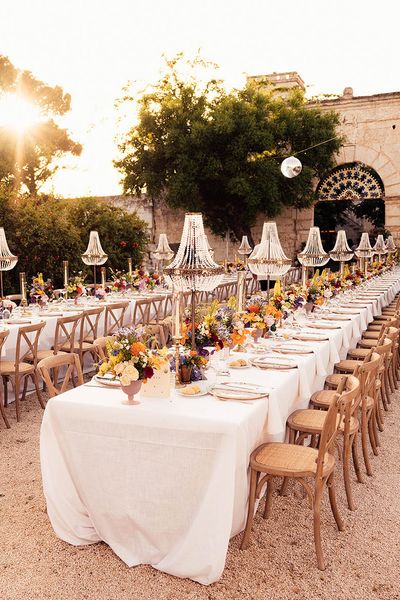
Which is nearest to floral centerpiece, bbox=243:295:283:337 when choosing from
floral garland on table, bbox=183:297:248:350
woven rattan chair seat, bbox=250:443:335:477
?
floral garland on table, bbox=183:297:248:350

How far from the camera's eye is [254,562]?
9.62 feet

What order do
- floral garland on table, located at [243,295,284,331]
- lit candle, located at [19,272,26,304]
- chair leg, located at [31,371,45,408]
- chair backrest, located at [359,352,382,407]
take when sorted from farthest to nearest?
lit candle, located at [19,272,26,304] → chair leg, located at [31,371,45,408] → floral garland on table, located at [243,295,284,331] → chair backrest, located at [359,352,382,407]

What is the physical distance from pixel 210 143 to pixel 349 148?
199 inches

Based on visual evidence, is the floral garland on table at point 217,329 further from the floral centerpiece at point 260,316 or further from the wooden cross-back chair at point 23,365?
the wooden cross-back chair at point 23,365

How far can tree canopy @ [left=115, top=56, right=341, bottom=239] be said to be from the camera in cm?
1777

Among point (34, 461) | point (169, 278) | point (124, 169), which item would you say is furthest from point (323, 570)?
point (124, 169)

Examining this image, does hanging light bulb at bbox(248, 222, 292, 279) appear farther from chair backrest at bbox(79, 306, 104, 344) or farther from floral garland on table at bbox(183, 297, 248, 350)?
chair backrest at bbox(79, 306, 104, 344)

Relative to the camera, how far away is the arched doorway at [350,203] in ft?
64.2

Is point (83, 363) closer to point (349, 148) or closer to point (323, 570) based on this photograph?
point (323, 570)

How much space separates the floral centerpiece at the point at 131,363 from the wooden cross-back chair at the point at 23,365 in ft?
7.72

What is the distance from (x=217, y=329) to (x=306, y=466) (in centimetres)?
114

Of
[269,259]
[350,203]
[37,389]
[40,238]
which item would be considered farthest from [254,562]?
[350,203]

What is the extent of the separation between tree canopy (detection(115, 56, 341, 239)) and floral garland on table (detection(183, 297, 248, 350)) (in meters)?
14.3

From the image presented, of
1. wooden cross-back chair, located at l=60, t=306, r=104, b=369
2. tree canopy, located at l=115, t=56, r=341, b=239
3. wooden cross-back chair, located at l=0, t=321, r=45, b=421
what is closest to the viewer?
wooden cross-back chair, located at l=0, t=321, r=45, b=421
